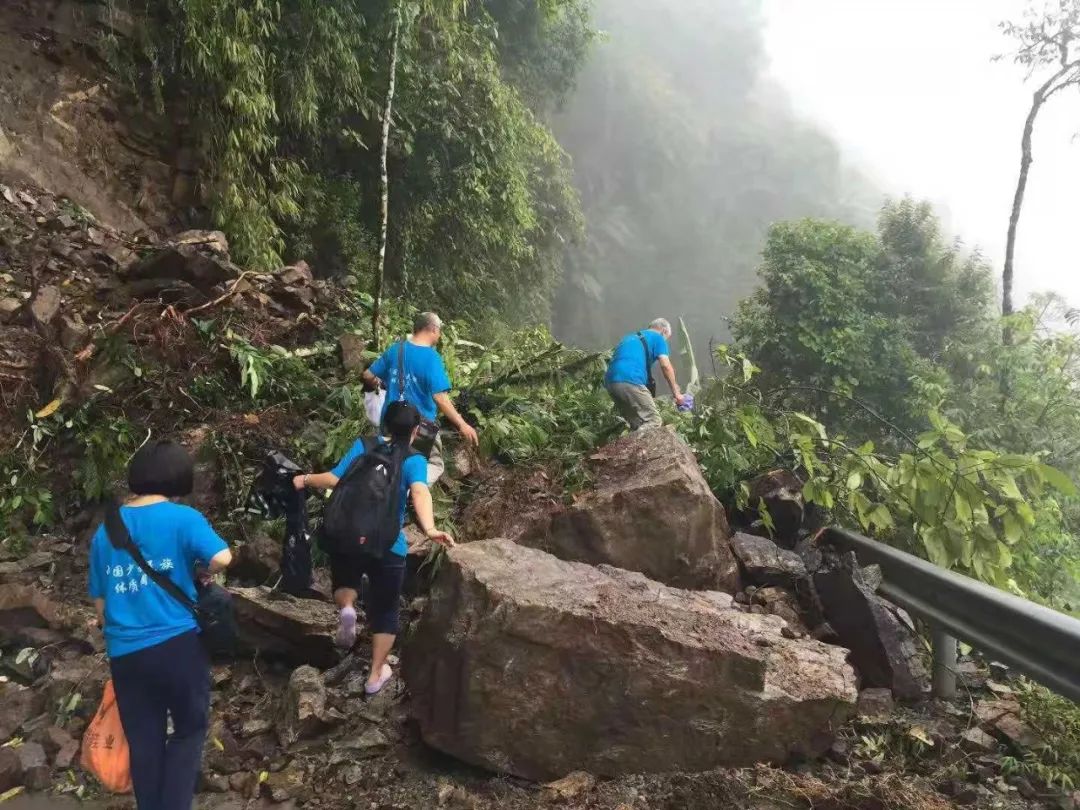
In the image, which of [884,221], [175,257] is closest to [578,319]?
[884,221]

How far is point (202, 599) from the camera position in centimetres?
237

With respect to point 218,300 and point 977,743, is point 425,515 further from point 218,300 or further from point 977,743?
point 218,300

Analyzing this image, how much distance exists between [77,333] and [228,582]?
2.96m

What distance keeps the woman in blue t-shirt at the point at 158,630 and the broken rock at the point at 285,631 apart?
3.44 feet

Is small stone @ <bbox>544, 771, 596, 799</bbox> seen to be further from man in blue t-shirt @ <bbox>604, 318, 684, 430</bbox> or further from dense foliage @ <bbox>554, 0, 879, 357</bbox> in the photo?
dense foliage @ <bbox>554, 0, 879, 357</bbox>

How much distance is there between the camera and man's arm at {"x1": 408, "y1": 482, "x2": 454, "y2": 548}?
10.1 feet

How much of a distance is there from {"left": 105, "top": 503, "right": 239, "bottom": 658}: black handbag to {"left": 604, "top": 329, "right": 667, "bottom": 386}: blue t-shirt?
13.8ft

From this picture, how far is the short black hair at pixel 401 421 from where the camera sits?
3311mm

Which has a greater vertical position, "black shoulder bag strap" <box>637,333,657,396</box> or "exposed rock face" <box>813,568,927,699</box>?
"black shoulder bag strap" <box>637,333,657,396</box>

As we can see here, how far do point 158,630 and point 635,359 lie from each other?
451 cm

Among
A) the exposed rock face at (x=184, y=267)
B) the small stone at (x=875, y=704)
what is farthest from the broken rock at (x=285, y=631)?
the exposed rock face at (x=184, y=267)

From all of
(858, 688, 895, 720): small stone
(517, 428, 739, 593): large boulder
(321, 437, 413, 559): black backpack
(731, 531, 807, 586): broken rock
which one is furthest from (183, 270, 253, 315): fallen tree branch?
(858, 688, 895, 720): small stone

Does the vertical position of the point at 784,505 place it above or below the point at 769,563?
above

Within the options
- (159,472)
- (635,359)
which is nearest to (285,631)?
(159,472)
